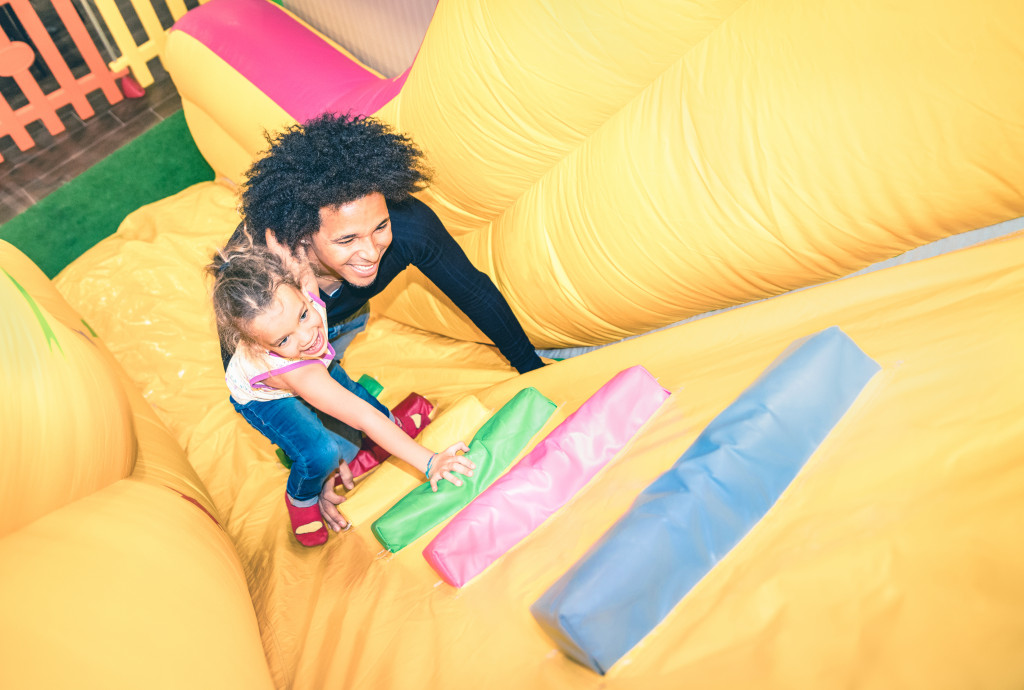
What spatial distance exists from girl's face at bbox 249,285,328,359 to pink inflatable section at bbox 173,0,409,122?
592 mm

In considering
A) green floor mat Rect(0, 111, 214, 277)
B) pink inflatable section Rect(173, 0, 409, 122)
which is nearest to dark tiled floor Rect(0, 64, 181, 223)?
green floor mat Rect(0, 111, 214, 277)

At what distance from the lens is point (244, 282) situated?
89 centimetres

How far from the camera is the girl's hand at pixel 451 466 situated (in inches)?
37.9

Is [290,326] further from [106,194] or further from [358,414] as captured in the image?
[106,194]

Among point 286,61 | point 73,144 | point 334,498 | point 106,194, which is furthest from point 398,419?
point 73,144

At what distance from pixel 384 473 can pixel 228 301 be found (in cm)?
43

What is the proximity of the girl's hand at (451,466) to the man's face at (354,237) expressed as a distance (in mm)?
319

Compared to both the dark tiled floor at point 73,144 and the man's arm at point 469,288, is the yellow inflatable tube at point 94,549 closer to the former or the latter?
the man's arm at point 469,288

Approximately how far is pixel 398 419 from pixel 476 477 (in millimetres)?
387

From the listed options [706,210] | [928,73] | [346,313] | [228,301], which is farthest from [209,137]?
[928,73]

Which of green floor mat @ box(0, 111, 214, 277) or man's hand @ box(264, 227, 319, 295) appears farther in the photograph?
green floor mat @ box(0, 111, 214, 277)

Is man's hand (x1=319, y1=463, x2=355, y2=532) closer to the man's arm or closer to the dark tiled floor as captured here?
the man's arm

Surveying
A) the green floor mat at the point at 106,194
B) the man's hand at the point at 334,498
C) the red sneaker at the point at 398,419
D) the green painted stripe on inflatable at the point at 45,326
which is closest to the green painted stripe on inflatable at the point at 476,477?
the man's hand at the point at 334,498

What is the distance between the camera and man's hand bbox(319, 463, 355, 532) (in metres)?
1.16
